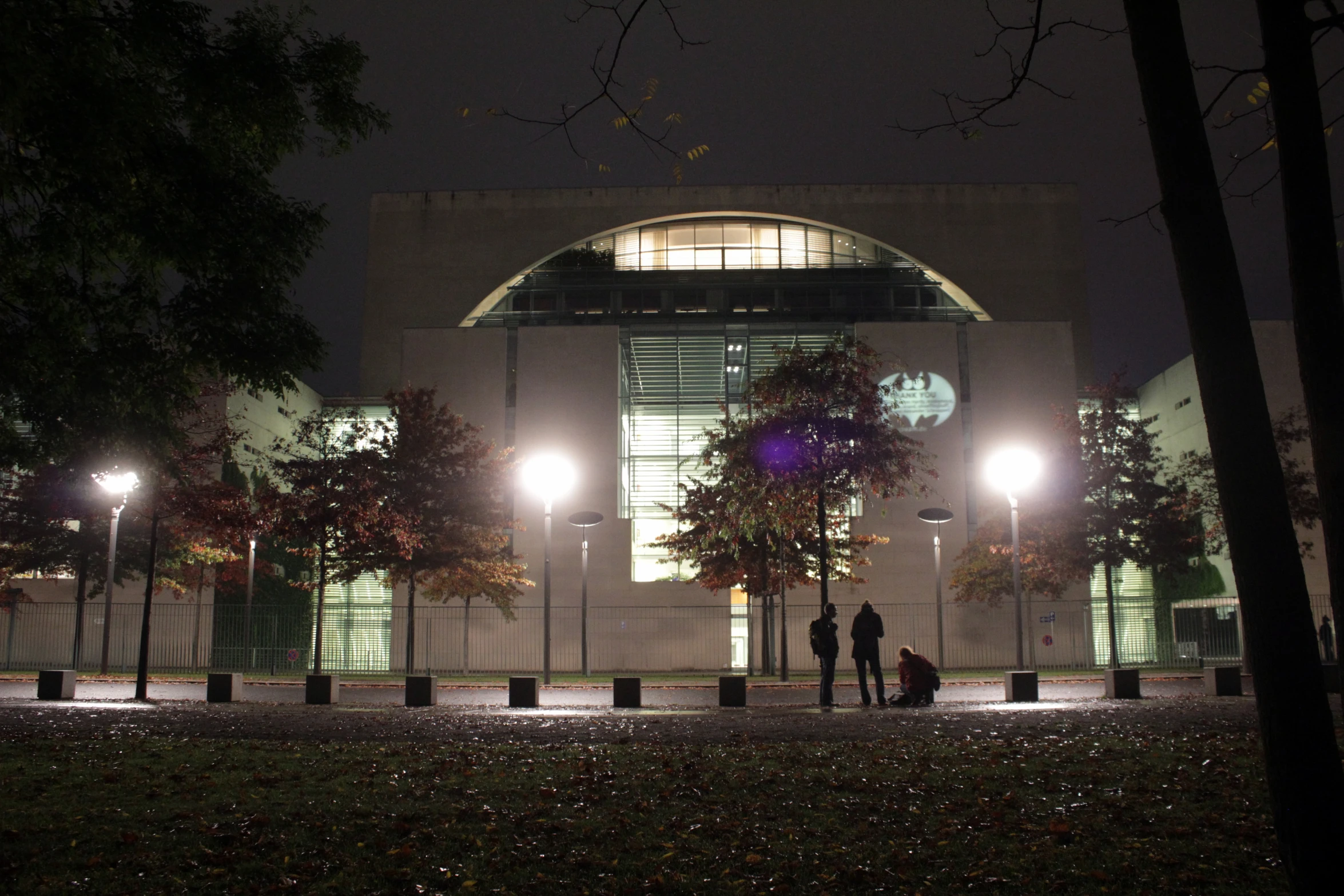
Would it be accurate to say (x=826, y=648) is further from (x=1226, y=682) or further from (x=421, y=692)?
(x=1226, y=682)

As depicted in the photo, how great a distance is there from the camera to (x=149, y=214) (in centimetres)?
1091

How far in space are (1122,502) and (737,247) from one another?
22.8m

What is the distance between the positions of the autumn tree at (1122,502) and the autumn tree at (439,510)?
17605 millimetres

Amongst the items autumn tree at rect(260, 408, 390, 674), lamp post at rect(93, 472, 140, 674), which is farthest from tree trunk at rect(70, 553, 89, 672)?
autumn tree at rect(260, 408, 390, 674)

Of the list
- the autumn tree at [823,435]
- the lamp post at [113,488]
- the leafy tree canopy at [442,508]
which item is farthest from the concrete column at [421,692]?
the leafy tree canopy at [442,508]

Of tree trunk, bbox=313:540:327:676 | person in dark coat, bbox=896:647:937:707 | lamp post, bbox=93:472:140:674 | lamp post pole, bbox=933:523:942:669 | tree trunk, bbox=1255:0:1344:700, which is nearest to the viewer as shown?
tree trunk, bbox=1255:0:1344:700

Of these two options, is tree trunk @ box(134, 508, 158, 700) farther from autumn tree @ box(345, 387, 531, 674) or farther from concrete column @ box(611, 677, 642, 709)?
concrete column @ box(611, 677, 642, 709)

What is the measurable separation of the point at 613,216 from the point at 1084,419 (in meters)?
25.1

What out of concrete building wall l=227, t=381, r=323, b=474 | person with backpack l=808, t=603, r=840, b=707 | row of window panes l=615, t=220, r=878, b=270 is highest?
row of window panes l=615, t=220, r=878, b=270

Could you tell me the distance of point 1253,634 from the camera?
15.1ft

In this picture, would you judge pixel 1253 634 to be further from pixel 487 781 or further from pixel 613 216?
pixel 613 216

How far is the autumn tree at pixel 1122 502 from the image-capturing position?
3244 centimetres

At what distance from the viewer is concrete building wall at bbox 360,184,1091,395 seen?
1986 inches

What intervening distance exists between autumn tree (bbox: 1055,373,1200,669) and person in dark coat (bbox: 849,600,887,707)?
1714 cm
